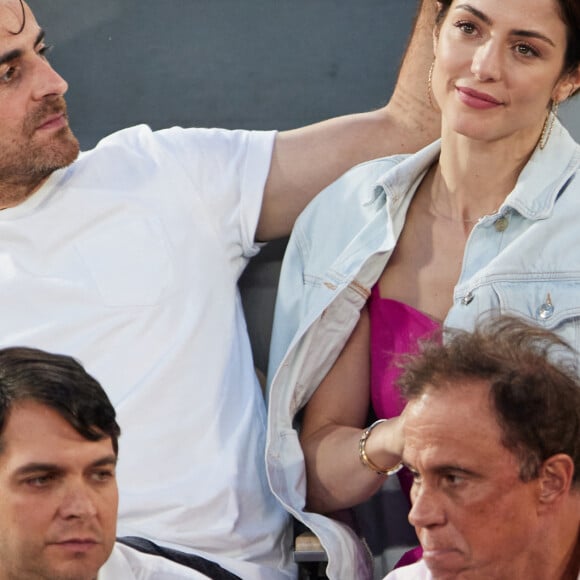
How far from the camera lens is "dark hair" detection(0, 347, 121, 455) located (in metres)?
2.24

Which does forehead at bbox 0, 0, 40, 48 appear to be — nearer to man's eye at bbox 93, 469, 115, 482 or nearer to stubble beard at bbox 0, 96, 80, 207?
stubble beard at bbox 0, 96, 80, 207

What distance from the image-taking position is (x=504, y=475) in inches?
82.5

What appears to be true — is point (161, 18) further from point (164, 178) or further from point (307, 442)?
point (307, 442)

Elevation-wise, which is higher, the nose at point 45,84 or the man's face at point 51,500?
the nose at point 45,84

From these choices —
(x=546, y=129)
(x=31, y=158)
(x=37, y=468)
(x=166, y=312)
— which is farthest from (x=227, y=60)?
(x=37, y=468)

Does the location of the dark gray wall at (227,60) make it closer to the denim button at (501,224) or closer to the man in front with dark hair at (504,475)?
the denim button at (501,224)

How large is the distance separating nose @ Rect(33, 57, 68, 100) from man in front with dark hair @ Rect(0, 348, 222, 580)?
2.63 ft

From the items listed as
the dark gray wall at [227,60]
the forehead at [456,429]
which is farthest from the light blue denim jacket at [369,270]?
the dark gray wall at [227,60]

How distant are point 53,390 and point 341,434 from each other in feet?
2.09

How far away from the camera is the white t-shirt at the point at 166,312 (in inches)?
105

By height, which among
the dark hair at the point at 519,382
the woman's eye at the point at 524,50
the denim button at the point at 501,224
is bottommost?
the dark hair at the point at 519,382

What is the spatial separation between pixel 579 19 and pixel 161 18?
1.16m

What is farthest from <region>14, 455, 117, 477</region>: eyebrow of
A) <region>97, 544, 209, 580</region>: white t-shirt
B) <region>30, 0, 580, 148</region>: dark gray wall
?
<region>30, 0, 580, 148</region>: dark gray wall

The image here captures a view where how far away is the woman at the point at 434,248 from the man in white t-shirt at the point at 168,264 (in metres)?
0.09
